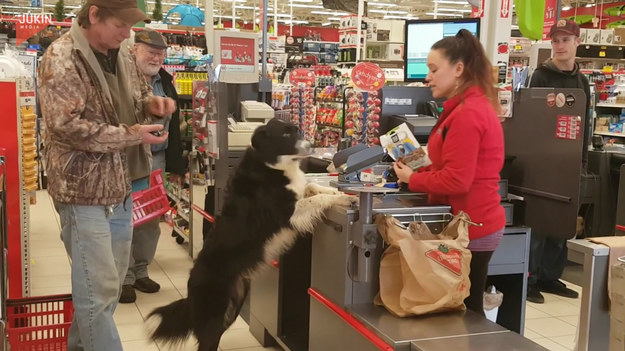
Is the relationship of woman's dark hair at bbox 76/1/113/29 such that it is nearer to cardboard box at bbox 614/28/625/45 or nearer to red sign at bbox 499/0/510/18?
red sign at bbox 499/0/510/18

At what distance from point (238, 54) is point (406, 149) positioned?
3.14m

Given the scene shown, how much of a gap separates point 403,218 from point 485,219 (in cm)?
32

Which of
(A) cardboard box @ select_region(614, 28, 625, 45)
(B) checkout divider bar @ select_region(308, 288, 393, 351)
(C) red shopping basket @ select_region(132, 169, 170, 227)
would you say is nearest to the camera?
(B) checkout divider bar @ select_region(308, 288, 393, 351)

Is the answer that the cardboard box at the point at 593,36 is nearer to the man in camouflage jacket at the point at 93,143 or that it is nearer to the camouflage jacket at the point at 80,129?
the man in camouflage jacket at the point at 93,143

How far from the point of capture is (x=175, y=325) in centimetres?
296

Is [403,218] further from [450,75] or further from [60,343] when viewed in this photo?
[60,343]

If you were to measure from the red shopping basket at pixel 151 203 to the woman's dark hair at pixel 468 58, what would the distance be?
265 cm

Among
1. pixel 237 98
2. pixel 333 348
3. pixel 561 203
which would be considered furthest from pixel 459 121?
pixel 237 98

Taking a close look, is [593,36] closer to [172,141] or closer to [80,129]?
[172,141]

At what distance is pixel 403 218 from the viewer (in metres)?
2.56

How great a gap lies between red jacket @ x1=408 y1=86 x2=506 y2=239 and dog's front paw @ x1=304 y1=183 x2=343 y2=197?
0.42m

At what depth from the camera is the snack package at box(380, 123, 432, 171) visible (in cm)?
263

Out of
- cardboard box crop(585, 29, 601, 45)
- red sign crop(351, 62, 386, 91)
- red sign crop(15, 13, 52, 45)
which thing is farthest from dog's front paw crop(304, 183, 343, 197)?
cardboard box crop(585, 29, 601, 45)

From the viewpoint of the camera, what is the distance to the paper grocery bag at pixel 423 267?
2297mm
